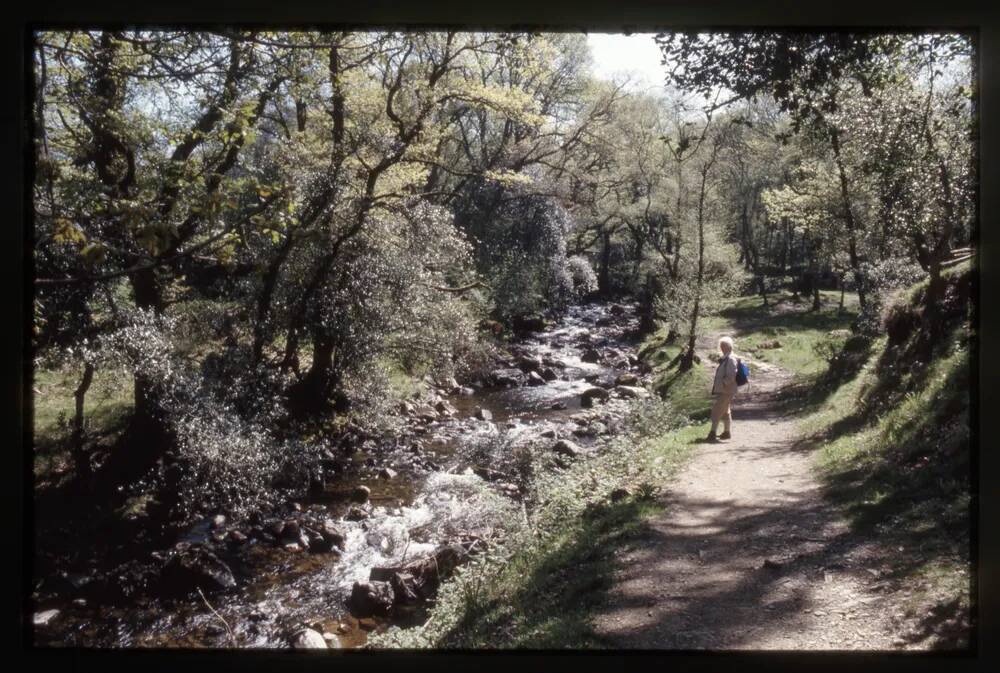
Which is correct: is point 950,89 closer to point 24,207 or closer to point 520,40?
point 520,40

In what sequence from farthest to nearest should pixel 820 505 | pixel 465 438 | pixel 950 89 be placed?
pixel 465 438
pixel 820 505
pixel 950 89

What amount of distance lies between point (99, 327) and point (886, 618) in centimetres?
529

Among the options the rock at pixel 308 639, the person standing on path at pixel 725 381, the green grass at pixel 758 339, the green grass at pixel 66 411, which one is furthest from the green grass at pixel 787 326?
the green grass at pixel 66 411

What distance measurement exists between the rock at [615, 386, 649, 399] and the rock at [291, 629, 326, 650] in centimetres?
629

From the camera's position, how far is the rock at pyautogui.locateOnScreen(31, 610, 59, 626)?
2275mm

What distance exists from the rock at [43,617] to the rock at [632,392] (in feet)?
26.6

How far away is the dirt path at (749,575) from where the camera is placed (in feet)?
8.72

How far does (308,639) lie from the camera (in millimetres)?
4301

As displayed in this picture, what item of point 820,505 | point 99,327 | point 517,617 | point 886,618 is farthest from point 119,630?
point 820,505

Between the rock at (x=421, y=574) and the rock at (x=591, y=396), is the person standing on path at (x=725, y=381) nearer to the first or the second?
the rock at (x=421, y=574)

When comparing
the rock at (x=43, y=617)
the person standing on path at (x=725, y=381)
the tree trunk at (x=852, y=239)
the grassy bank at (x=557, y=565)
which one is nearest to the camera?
the rock at (x=43, y=617)

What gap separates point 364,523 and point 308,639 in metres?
1.70

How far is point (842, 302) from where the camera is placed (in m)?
9.65

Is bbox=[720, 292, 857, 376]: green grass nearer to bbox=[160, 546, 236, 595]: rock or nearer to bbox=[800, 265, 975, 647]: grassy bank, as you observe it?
bbox=[800, 265, 975, 647]: grassy bank
